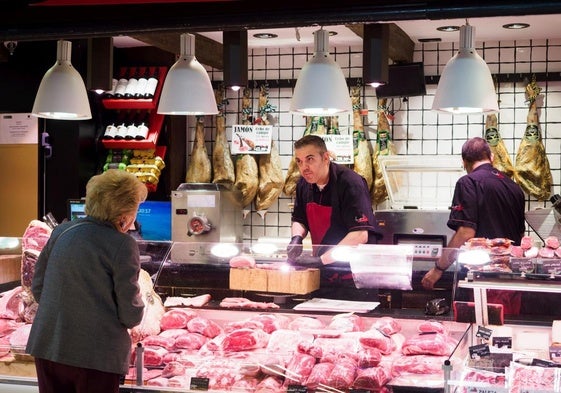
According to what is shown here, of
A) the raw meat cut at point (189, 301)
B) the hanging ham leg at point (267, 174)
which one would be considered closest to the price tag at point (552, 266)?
the raw meat cut at point (189, 301)

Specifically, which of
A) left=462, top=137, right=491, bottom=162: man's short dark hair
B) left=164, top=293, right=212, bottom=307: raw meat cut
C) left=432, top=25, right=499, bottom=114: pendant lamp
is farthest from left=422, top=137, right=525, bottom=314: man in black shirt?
left=164, top=293, right=212, bottom=307: raw meat cut

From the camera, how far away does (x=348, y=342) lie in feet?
13.2

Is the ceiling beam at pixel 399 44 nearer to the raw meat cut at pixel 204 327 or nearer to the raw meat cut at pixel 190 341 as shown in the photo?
the raw meat cut at pixel 204 327

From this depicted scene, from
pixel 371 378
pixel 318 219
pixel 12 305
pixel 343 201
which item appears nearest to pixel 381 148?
pixel 318 219

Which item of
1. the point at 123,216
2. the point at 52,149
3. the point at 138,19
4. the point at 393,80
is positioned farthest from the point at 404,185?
the point at 138,19

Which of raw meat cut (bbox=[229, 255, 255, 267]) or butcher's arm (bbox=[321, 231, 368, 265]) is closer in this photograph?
raw meat cut (bbox=[229, 255, 255, 267])

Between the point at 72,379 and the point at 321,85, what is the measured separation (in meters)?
2.01

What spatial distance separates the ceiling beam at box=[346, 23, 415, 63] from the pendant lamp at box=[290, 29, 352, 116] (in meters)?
3.10

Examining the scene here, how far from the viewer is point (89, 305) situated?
3566mm

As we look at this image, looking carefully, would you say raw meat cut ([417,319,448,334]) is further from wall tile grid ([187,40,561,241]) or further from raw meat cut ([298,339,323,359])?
wall tile grid ([187,40,561,241])

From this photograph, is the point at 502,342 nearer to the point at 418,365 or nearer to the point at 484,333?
the point at 484,333

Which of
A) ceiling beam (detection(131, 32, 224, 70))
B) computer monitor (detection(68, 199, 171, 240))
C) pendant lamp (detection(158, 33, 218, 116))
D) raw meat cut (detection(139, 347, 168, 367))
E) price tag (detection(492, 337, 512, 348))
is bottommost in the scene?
raw meat cut (detection(139, 347, 168, 367))

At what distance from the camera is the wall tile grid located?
8.88m

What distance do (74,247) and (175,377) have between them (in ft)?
2.45
